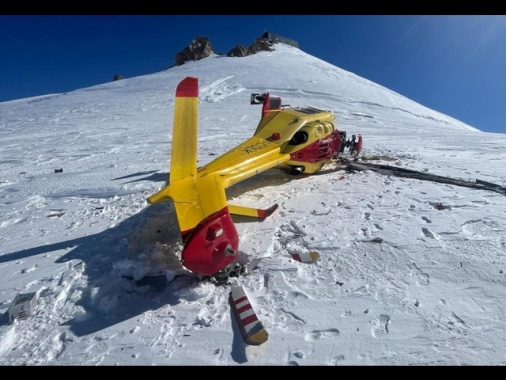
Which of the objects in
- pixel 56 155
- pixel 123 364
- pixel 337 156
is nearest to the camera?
pixel 123 364

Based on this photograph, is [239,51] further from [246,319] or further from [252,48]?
[246,319]

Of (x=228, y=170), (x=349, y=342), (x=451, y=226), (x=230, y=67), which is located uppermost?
(x=230, y=67)

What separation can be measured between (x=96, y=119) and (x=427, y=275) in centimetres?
2123

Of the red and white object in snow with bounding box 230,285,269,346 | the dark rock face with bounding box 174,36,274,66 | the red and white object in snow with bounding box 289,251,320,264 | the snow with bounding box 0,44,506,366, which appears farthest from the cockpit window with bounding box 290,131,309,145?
the dark rock face with bounding box 174,36,274,66

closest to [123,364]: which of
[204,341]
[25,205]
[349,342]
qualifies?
[204,341]

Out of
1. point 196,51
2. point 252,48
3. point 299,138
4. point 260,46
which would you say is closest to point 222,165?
point 299,138

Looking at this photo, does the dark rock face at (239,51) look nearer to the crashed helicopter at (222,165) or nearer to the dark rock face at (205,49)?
the dark rock face at (205,49)

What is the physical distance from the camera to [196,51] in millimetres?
48719

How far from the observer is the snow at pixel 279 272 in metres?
2.99

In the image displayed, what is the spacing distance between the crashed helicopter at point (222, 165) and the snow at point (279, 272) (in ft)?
1.42

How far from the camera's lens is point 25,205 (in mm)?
6914

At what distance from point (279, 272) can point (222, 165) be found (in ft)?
8.04

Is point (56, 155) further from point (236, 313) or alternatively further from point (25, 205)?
point (236, 313)

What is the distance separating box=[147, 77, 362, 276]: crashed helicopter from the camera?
12.5 feet
